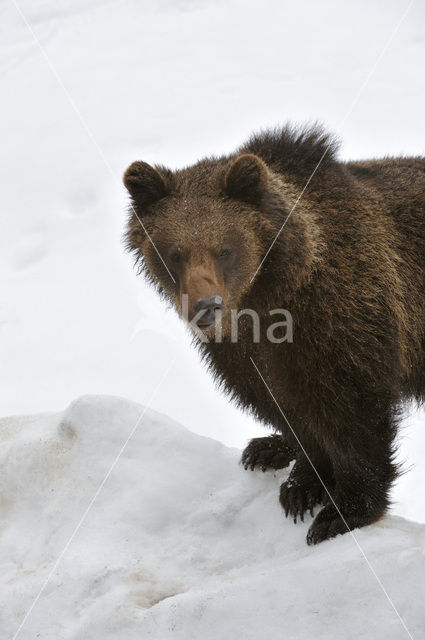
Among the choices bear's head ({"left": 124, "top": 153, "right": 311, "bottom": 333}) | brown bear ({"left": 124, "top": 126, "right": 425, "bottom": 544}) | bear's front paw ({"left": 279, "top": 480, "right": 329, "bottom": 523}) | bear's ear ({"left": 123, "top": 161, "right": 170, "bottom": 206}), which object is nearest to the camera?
bear's head ({"left": 124, "top": 153, "right": 311, "bottom": 333})

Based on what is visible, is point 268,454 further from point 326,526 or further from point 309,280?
point 309,280

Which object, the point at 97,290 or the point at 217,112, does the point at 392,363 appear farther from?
the point at 217,112

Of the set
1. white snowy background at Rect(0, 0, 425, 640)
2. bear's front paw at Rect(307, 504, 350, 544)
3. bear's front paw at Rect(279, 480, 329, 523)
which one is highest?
white snowy background at Rect(0, 0, 425, 640)

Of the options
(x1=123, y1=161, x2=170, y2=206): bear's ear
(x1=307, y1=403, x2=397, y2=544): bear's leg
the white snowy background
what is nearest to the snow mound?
the white snowy background

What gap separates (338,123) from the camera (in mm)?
13188

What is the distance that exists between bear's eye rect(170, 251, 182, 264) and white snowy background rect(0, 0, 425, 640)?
Answer: 1837 millimetres

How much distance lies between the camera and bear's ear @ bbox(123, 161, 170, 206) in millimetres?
4793

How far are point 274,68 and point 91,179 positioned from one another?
4697mm

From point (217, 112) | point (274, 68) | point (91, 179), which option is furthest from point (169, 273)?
point (274, 68)

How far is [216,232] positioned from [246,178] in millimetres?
371

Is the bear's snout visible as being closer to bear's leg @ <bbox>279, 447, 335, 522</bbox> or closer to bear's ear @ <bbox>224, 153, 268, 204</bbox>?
bear's ear @ <bbox>224, 153, 268, 204</bbox>

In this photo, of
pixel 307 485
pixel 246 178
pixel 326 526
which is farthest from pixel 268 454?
pixel 246 178

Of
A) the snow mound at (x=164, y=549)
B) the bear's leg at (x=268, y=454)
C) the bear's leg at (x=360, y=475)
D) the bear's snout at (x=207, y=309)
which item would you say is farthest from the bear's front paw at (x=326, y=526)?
the bear's snout at (x=207, y=309)

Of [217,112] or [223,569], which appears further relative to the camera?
[217,112]
